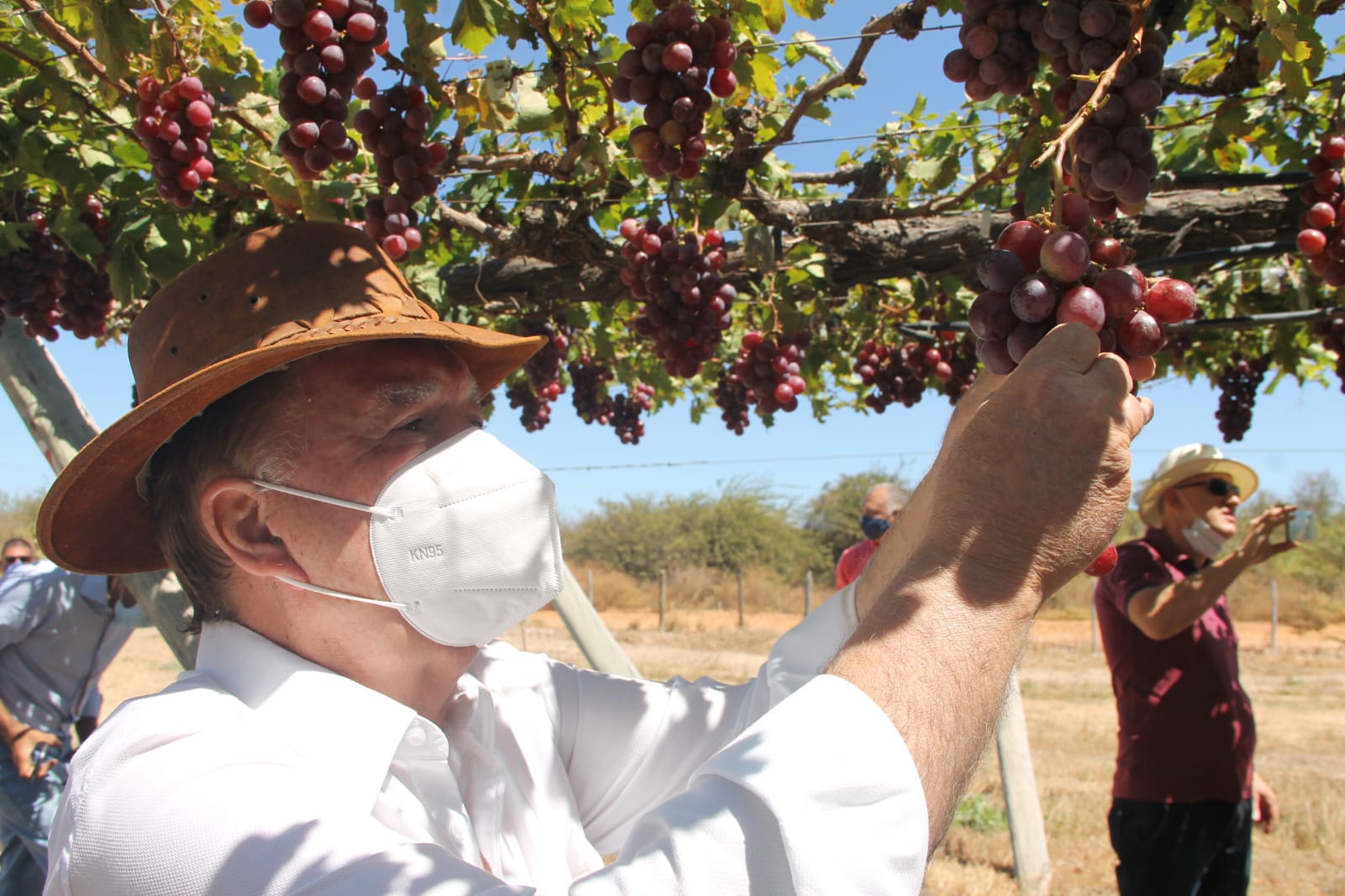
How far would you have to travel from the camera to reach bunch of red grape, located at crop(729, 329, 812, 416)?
13.3 feet

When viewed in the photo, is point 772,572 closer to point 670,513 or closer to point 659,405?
point 670,513

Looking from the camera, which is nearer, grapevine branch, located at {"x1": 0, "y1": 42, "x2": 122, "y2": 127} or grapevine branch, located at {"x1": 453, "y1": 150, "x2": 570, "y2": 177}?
grapevine branch, located at {"x1": 0, "y1": 42, "x2": 122, "y2": 127}

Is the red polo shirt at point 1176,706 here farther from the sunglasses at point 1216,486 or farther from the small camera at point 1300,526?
the small camera at point 1300,526

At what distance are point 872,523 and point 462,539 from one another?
3966 millimetres

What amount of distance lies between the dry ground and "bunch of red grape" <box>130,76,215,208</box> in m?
2.99

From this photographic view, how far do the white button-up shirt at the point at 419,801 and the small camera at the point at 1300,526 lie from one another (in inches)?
147

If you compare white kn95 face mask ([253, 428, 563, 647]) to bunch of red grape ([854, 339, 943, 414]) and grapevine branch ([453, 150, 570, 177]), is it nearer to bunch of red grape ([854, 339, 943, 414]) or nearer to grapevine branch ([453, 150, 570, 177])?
grapevine branch ([453, 150, 570, 177])

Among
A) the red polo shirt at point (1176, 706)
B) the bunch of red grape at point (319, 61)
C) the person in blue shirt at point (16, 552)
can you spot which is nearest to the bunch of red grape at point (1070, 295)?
the bunch of red grape at point (319, 61)

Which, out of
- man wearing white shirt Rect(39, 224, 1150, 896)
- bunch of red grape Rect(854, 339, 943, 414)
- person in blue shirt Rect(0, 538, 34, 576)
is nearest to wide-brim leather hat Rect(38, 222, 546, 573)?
man wearing white shirt Rect(39, 224, 1150, 896)

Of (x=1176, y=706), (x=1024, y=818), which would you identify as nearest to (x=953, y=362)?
(x=1176, y=706)

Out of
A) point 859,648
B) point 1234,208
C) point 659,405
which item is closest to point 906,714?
point 859,648

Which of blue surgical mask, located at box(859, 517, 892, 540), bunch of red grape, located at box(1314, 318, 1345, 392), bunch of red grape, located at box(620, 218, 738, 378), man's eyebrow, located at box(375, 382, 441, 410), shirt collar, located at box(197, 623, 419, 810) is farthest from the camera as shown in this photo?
blue surgical mask, located at box(859, 517, 892, 540)

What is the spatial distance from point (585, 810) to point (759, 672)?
0.47 metres

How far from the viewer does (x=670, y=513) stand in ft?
118
